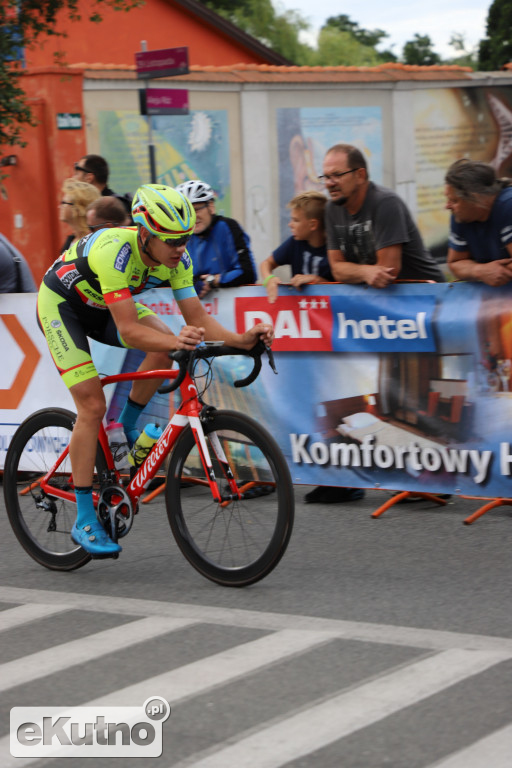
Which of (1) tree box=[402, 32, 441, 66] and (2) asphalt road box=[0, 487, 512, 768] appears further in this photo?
(1) tree box=[402, 32, 441, 66]

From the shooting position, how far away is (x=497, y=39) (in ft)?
140

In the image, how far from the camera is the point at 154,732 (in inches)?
154

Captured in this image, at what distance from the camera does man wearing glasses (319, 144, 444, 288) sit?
23.8ft

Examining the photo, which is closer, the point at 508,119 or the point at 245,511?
the point at 245,511

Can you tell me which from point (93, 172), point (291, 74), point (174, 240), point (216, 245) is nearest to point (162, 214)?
point (174, 240)

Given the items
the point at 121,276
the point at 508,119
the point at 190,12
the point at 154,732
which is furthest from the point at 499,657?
the point at 190,12

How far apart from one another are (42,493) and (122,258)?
1482 mm

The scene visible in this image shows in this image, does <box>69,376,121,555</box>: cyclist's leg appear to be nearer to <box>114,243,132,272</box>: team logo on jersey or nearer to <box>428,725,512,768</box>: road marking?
<box>114,243,132,272</box>: team logo on jersey

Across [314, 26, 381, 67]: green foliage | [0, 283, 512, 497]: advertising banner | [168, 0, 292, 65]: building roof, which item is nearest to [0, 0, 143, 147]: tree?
[0, 283, 512, 497]: advertising banner

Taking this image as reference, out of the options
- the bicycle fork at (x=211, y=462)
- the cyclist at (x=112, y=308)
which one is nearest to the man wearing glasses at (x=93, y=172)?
the cyclist at (x=112, y=308)

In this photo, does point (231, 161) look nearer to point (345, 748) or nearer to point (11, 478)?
point (11, 478)

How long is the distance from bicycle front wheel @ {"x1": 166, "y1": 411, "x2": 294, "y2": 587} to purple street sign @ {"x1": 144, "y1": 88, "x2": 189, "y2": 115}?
6651 millimetres

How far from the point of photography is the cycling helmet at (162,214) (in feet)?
17.7

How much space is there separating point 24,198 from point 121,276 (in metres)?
14.2
